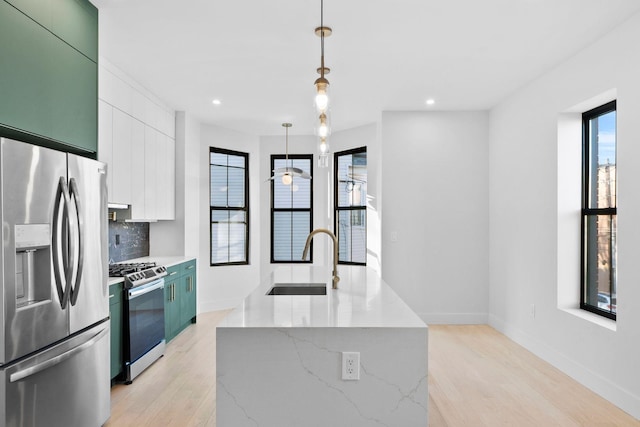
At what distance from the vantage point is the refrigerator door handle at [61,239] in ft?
7.63

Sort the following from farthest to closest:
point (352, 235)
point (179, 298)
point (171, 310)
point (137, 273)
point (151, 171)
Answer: point (352, 235), point (179, 298), point (151, 171), point (171, 310), point (137, 273)

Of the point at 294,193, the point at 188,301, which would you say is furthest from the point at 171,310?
the point at 294,193

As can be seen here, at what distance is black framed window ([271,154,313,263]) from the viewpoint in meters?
7.29

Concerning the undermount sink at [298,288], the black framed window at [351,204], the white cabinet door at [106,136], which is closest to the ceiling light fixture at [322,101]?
the undermount sink at [298,288]

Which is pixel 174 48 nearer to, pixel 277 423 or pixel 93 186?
pixel 93 186

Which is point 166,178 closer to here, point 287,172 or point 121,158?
point 121,158

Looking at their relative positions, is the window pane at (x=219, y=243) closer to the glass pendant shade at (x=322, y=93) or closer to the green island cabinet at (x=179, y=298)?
the green island cabinet at (x=179, y=298)

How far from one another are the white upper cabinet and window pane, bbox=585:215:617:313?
13.6ft

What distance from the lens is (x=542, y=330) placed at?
4332 millimetres

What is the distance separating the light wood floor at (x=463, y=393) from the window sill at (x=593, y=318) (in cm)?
51

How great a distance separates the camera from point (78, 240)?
252 cm

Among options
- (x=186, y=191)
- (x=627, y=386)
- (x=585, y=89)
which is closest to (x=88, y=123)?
(x=186, y=191)

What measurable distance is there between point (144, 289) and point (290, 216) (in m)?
3.63

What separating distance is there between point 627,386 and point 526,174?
2.21 meters
